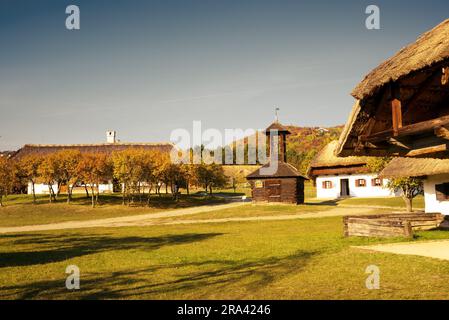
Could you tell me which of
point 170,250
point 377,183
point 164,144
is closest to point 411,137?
point 170,250

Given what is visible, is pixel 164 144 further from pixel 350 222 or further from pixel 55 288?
pixel 55 288

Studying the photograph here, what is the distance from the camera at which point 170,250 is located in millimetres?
14906

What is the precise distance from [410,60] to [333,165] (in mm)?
44951

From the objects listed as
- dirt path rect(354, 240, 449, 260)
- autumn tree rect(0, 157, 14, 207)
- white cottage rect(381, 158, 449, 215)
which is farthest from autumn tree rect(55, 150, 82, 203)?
dirt path rect(354, 240, 449, 260)

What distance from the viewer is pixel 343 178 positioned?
5147 cm

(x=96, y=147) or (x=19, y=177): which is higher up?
(x=96, y=147)

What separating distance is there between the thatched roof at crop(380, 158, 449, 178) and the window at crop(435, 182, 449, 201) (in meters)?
1.76

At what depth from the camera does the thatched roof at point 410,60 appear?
6840 mm

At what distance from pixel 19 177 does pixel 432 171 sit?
49.0 m

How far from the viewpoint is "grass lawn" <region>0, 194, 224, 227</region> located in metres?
36.0

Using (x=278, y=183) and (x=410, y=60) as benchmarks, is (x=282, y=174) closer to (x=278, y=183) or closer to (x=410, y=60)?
(x=278, y=183)

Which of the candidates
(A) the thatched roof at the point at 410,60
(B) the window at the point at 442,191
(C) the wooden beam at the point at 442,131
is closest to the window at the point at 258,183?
(B) the window at the point at 442,191

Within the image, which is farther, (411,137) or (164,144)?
(164,144)
